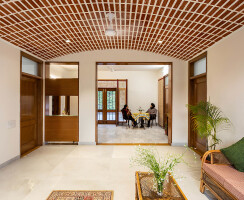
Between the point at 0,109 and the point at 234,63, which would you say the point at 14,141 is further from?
the point at 234,63

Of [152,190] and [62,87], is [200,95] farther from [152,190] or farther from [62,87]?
[62,87]

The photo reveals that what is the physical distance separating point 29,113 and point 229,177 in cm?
500

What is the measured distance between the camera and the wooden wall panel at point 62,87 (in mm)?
5695

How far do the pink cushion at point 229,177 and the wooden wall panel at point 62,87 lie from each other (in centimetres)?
430

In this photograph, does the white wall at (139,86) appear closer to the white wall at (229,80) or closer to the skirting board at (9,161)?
the white wall at (229,80)

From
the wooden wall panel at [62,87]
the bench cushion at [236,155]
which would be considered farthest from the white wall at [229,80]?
the wooden wall panel at [62,87]

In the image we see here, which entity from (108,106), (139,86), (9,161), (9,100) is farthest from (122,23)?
(108,106)

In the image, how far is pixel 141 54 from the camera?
568 cm

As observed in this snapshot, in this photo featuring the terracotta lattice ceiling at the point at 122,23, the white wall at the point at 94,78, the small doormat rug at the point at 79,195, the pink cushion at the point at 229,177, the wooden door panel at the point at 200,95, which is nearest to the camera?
the pink cushion at the point at 229,177

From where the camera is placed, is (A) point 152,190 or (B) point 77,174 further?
(B) point 77,174

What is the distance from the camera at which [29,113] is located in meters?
5.14

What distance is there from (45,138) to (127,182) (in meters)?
3.69

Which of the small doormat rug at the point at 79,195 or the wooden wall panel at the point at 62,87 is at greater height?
the wooden wall panel at the point at 62,87

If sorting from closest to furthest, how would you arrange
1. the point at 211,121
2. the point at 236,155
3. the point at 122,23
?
the point at 236,155 → the point at 211,121 → the point at 122,23
